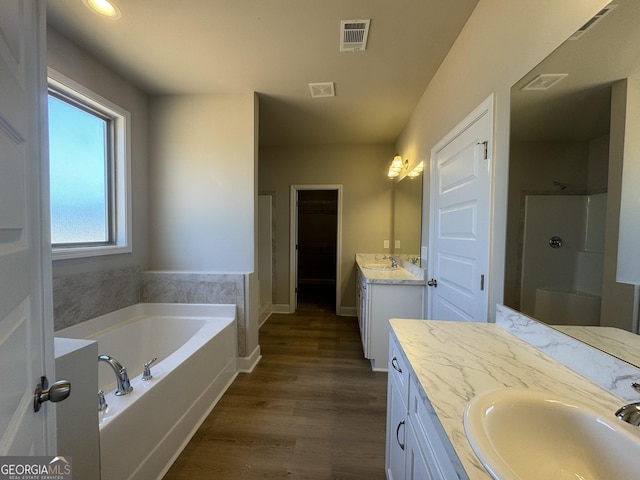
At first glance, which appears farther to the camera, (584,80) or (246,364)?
(246,364)

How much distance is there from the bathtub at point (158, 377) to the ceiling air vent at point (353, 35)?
2.20 meters

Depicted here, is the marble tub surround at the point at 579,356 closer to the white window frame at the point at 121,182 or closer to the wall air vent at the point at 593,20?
→ the wall air vent at the point at 593,20

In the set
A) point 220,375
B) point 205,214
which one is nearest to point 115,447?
point 220,375

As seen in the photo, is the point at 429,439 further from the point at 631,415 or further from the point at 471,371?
the point at 631,415

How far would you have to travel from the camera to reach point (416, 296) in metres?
2.37

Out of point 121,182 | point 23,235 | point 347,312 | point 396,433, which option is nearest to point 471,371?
point 396,433

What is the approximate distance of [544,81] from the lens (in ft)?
3.30

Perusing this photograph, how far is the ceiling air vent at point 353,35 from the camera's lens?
5.20 ft

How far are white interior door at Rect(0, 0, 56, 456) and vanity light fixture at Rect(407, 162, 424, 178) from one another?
2.51m

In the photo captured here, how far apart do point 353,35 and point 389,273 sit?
2.14m

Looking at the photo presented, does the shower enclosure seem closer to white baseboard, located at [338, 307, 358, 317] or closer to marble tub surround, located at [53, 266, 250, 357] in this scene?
marble tub surround, located at [53, 266, 250, 357]

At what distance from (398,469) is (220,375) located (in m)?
1.51

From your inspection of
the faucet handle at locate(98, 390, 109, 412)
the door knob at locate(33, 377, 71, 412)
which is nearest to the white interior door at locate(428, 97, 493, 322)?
the door knob at locate(33, 377, 71, 412)

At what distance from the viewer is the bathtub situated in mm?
1181
